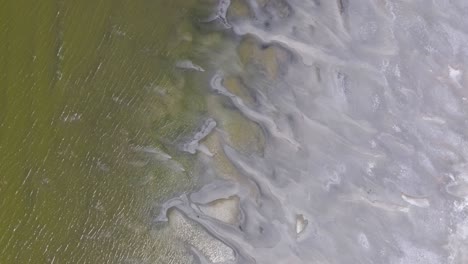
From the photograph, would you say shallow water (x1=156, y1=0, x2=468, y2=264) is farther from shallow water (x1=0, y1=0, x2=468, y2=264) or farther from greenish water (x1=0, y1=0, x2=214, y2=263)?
greenish water (x1=0, y1=0, x2=214, y2=263)

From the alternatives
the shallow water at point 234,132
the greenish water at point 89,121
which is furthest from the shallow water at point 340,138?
the greenish water at point 89,121

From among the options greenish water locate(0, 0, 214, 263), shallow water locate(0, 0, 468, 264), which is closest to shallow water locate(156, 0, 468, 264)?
shallow water locate(0, 0, 468, 264)

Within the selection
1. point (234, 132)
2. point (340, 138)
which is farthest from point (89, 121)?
point (340, 138)

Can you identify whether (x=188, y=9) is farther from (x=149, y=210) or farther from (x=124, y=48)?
(x=149, y=210)

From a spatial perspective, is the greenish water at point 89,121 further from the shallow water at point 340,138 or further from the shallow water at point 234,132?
the shallow water at point 340,138

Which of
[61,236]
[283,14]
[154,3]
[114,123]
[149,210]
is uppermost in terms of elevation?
[283,14]

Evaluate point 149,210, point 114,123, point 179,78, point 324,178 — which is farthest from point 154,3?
point 324,178
